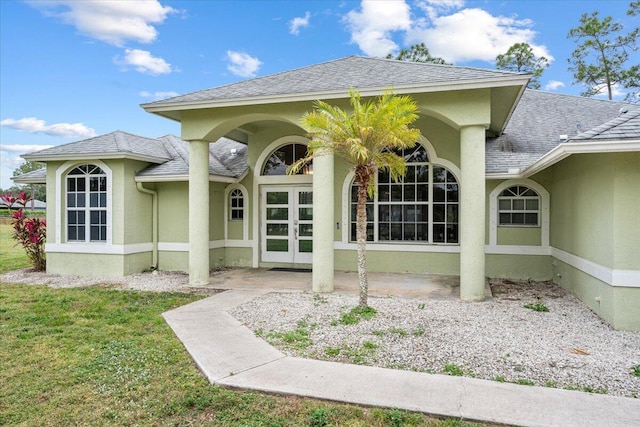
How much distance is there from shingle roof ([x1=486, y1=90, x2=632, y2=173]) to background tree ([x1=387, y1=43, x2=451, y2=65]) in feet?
41.8

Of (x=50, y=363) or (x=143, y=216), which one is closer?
(x=50, y=363)

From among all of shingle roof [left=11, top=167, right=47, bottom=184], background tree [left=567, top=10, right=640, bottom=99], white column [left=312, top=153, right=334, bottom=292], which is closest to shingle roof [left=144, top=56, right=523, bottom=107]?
white column [left=312, top=153, right=334, bottom=292]

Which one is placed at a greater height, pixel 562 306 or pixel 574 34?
pixel 574 34

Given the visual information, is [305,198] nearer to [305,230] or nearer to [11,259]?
[305,230]

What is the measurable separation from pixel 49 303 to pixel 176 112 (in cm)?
496

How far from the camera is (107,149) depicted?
10.8m

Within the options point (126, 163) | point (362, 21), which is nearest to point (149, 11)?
point (126, 163)

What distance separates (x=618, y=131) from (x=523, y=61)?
21836 mm

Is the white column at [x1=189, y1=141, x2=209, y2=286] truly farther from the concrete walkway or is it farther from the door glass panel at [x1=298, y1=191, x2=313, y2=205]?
the concrete walkway

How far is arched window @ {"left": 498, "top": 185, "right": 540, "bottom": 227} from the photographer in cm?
1026

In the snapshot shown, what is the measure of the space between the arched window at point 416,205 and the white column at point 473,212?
294 cm

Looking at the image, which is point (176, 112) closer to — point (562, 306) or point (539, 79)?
point (562, 306)

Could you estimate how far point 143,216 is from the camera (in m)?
11.5

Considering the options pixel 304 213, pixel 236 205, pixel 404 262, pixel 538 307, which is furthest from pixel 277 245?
pixel 538 307
